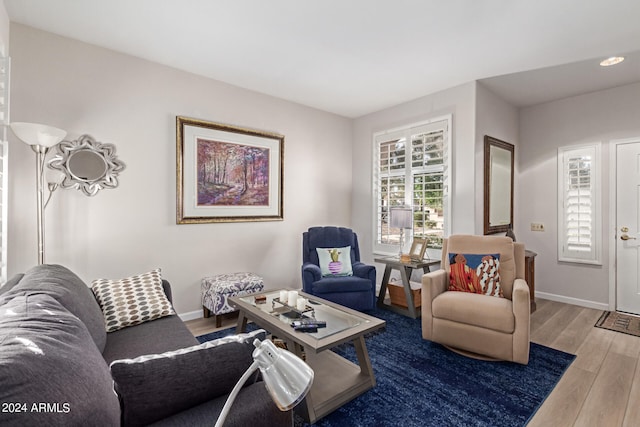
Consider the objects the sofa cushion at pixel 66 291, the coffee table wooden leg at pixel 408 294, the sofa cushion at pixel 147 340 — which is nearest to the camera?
the sofa cushion at pixel 66 291

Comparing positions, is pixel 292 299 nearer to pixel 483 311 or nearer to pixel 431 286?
pixel 431 286

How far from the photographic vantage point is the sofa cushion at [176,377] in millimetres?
905

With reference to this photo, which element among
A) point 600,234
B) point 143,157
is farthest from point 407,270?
point 143,157

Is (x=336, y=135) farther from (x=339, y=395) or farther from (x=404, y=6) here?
(x=339, y=395)

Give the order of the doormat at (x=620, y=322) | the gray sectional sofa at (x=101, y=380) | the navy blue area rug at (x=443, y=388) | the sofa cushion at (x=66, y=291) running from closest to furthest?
the gray sectional sofa at (x=101, y=380) < the sofa cushion at (x=66, y=291) < the navy blue area rug at (x=443, y=388) < the doormat at (x=620, y=322)

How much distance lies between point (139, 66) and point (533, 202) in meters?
4.96

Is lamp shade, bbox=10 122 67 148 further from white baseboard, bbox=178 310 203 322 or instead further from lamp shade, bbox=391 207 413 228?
lamp shade, bbox=391 207 413 228

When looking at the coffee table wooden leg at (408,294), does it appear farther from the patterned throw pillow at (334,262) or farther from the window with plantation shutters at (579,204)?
the window with plantation shutters at (579,204)

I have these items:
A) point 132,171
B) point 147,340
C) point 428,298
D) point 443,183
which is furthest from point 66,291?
point 443,183

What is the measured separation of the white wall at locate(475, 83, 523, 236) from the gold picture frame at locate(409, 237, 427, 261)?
606 mm

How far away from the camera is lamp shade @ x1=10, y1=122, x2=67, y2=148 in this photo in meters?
2.05

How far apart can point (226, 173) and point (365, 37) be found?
6.61 feet

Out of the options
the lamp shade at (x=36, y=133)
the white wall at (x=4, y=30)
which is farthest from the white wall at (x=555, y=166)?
the white wall at (x=4, y=30)

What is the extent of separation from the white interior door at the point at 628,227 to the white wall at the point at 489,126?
105 cm
